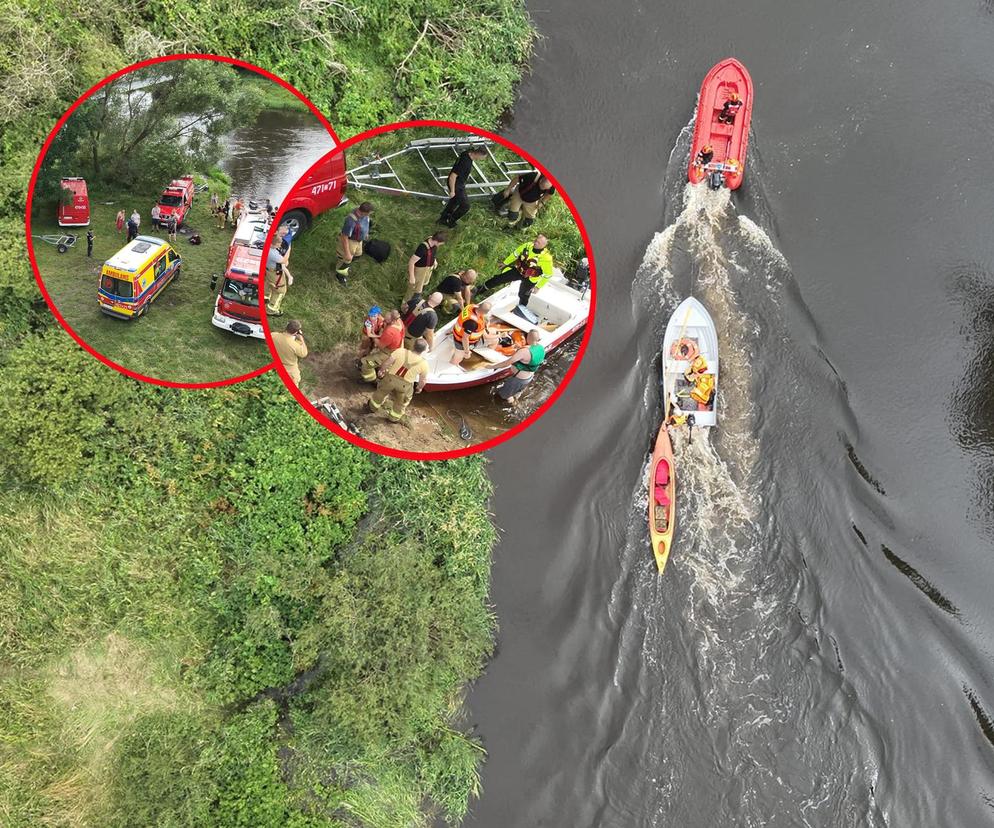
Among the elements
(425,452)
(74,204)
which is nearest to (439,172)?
(425,452)

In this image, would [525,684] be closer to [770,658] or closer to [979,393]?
[770,658]

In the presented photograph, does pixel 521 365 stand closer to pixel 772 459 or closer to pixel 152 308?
pixel 152 308

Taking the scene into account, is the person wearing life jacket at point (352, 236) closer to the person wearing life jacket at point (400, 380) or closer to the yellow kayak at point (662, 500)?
the person wearing life jacket at point (400, 380)

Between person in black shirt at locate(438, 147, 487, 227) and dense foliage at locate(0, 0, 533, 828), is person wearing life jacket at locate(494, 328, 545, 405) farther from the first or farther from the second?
dense foliage at locate(0, 0, 533, 828)

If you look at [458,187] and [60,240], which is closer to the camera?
[60,240]

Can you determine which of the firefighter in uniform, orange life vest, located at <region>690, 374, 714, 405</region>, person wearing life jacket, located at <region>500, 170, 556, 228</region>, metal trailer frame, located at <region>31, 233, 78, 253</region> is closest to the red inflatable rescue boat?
orange life vest, located at <region>690, 374, 714, 405</region>

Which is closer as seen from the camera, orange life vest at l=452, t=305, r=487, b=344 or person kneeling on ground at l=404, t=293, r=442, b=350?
person kneeling on ground at l=404, t=293, r=442, b=350

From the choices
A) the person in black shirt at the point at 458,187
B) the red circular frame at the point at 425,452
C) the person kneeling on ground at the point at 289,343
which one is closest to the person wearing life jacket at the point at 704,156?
the red circular frame at the point at 425,452
